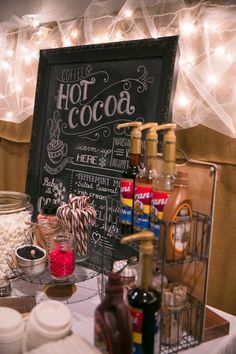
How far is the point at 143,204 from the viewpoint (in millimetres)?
1203

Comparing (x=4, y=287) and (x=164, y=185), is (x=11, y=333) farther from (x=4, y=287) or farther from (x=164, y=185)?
(x=164, y=185)

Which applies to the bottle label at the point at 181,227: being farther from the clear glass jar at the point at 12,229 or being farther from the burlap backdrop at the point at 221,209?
the clear glass jar at the point at 12,229

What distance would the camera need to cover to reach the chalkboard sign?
1572 millimetres

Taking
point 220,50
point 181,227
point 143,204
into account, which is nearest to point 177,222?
point 181,227

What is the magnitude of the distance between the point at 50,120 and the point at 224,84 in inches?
33.1

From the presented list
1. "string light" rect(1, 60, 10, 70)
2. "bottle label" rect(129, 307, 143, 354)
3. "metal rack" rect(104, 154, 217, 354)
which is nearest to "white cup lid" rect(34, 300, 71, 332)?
"bottle label" rect(129, 307, 143, 354)

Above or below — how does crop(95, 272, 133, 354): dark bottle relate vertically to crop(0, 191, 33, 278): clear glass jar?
below

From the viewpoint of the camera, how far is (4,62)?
2.36m

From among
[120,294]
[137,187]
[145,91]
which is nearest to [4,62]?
[145,91]

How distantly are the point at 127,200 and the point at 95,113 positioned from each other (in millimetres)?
630

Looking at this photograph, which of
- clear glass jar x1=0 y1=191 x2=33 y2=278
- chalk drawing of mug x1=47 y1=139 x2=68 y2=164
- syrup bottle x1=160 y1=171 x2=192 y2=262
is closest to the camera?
syrup bottle x1=160 y1=171 x2=192 y2=262

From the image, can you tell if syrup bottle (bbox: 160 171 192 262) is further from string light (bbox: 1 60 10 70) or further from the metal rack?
string light (bbox: 1 60 10 70)

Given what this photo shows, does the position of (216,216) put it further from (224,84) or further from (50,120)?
(50,120)

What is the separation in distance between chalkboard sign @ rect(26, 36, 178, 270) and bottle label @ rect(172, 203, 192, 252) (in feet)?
1.58
